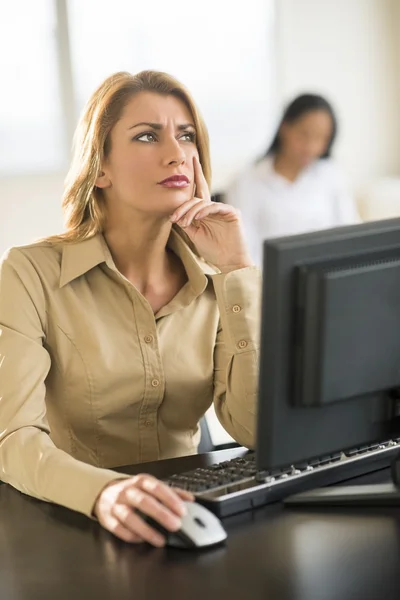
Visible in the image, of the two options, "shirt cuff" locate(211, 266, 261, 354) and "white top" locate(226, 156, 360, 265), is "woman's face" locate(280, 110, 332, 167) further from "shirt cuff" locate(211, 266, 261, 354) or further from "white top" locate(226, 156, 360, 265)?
"shirt cuff" locate(211, 266, 261, 354)

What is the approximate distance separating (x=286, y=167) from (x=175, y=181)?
2937mm

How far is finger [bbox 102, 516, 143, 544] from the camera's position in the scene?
3.92 feet

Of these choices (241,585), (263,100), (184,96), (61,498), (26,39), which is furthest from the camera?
(263,100)

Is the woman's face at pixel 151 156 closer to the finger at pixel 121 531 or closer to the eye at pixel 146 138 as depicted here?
the eye at pixel 146 138

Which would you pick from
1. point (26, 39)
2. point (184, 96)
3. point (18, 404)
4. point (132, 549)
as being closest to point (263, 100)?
point (26, 39)

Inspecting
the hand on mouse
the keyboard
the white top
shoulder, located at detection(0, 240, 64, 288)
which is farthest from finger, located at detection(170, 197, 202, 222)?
the white top

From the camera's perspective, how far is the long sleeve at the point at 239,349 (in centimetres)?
168

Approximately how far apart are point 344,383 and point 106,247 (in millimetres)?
764

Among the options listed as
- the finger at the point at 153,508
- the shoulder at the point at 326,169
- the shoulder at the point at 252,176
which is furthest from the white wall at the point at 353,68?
the finger at the point at 153,508

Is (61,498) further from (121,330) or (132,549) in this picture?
(121,330)

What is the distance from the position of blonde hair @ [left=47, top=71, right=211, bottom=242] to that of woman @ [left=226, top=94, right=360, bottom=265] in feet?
8.45

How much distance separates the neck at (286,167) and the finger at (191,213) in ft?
9.58

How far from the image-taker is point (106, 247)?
1799mm

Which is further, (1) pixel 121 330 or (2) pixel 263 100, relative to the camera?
(2) pixel 263 100
